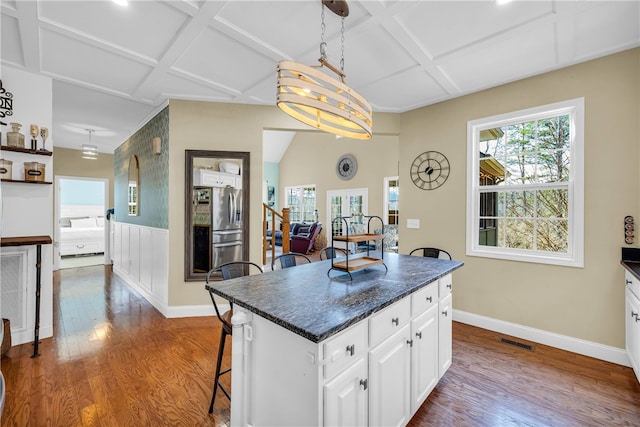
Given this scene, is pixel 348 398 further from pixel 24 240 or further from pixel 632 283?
pixel 24 240

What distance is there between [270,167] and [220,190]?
7.79m

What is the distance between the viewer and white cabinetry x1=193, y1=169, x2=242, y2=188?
3.65m

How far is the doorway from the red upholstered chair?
4541mm

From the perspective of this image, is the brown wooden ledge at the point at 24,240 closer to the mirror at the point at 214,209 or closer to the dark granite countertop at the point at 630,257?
the mirror at the point at 214,209

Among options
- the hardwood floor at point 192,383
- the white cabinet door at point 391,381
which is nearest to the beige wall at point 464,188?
the hardwood floor at point 192,383

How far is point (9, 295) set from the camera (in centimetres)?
279

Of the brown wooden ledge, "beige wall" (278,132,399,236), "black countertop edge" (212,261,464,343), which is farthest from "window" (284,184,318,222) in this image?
"black countertop edge" (212,261,464,343)

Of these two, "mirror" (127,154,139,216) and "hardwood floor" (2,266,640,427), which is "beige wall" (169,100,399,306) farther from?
"mirror" (127,154,139,216)

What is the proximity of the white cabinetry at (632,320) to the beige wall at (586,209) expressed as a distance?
11cm

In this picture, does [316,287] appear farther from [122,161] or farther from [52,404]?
[122,161]

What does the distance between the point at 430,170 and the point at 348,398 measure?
306 cm

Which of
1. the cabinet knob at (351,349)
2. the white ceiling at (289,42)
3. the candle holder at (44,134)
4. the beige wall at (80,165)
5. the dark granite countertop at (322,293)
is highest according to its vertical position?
the white ceiling at (289,42)

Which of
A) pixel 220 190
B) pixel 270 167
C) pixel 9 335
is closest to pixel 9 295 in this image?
pixel 9 335

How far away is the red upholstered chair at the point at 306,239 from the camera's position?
332 inches
